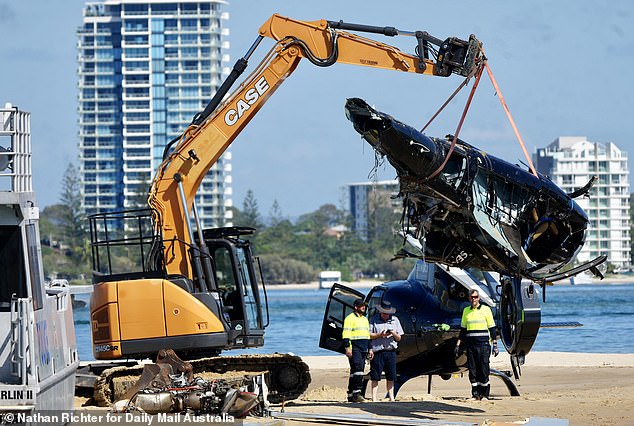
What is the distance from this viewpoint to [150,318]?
19.5 metres

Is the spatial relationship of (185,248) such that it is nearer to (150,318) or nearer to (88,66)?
(150,318)

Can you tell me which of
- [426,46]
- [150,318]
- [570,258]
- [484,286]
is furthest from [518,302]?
[150,318]

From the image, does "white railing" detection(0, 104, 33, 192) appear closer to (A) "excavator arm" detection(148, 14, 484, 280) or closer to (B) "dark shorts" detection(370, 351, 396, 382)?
(A) "excavator arm" detection(148, 14, 484, 280)

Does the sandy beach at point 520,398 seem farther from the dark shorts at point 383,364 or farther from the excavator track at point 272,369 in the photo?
the dark shorts at point 383,364

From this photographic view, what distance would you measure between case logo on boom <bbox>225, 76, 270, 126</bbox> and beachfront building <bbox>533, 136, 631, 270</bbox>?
147m

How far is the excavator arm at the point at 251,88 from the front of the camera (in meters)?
20.3

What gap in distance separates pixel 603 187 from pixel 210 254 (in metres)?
154

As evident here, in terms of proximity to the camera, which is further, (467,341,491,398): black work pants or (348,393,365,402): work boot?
(348,393,365,402): work boot

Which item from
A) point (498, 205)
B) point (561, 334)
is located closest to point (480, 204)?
point (498, 205)

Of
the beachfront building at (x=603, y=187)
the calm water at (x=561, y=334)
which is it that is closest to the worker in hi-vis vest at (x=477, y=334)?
the calm water at (x=561, y=334)

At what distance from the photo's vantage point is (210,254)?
2070 cm

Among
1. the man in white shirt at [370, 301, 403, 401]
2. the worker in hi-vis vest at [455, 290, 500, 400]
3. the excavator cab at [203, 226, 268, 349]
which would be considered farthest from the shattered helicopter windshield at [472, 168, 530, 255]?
the excavator cab at [203, 226, 268, 349]

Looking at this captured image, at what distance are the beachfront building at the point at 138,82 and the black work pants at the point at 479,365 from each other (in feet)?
537

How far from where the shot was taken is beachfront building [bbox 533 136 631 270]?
165 metres
